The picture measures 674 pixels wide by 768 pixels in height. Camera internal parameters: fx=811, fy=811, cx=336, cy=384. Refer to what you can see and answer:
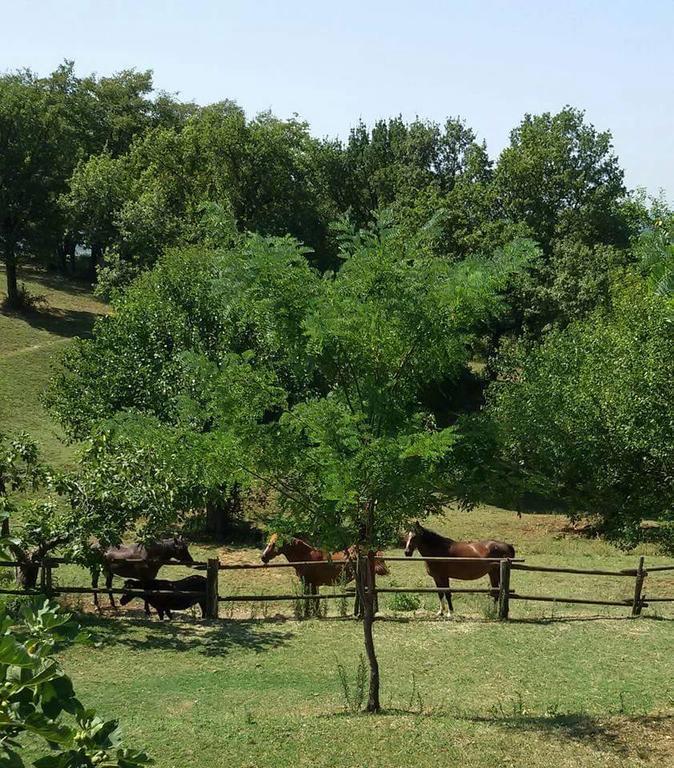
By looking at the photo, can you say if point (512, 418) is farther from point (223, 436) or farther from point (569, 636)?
point (569, 636)

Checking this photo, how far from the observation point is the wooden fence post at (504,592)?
1702cm

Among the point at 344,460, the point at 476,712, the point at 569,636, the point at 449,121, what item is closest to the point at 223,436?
the point at 344,460

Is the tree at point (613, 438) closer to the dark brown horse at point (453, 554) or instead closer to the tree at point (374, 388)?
the tree at point (374, 388)

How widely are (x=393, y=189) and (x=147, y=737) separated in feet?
133

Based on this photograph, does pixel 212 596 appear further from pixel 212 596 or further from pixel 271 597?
pixel 271 597

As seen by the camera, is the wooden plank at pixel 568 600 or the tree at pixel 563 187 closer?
the wooden plank at pixel 568 600

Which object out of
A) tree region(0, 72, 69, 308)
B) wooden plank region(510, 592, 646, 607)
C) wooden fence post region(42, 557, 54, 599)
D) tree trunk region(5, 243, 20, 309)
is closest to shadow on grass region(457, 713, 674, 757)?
wooden plank region(510, 592, 646, 607)

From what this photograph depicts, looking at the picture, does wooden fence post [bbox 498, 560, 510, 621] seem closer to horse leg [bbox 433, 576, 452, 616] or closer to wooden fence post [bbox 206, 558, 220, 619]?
horse leg [bbox 433, 576, 452, 616]

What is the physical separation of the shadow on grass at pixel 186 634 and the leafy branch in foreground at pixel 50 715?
11.9m

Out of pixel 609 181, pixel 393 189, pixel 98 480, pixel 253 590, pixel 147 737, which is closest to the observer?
pixel 147 737

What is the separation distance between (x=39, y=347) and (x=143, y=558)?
25198 millimetres

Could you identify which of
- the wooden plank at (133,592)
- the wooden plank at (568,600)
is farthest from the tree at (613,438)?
the wooden plank at (133,592)

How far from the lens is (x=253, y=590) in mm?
19109

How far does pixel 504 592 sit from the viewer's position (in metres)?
17.0
